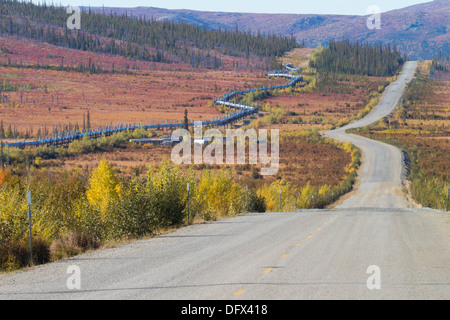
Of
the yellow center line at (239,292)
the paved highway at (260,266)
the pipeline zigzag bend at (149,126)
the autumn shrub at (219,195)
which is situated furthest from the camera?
the pipeline zigzag bend at (149,126)

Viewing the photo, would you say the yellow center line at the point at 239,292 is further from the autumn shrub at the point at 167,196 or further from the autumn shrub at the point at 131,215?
the autumn shrub at the point at 167,196

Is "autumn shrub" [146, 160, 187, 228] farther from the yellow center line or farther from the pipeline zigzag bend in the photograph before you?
the pipeline zigzag bend

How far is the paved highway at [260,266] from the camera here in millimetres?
9391

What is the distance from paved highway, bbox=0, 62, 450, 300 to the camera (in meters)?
9.39

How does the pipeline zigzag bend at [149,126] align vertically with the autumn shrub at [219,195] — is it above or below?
below

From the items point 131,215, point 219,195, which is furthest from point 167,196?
point 219,195

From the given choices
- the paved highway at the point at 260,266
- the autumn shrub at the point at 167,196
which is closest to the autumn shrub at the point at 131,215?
the autumn shrub at the point at 167,196

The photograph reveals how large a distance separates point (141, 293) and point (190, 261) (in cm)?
302

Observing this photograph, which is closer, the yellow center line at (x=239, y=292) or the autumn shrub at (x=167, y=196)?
the yellow center line at (x=239, y=292)

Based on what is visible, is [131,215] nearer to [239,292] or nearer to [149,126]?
[239,292]

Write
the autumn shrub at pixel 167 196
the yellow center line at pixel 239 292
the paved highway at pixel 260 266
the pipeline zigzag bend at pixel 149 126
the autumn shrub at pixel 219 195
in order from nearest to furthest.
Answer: the yellow center line at pixel 239 292 → the paved highway at pixel 260 266 → the autumn shrub at pixel 167 196 → the autumn shrub at pixel 219 195 → the pipeline zigzag bend at pixel 149 126

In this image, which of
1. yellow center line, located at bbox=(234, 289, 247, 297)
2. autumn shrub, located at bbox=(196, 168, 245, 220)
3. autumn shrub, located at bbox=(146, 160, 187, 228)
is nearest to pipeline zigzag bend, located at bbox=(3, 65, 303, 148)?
autumn shrub, located at bbox=(196, 168, 245, 220)

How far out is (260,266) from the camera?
11648 mm

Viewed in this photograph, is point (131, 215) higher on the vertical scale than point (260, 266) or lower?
lower
